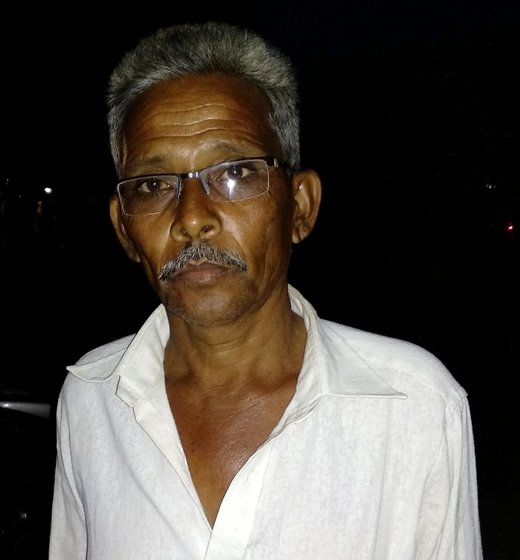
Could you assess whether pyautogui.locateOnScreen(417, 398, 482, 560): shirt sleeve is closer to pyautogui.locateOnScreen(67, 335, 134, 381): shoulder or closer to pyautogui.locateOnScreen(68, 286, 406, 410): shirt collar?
pyautogui.locateOnScreen(68, 286, 406, 410): shirt collar

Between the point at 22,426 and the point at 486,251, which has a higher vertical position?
the point at 486,251

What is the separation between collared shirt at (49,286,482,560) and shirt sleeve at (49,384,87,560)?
0.43 ft

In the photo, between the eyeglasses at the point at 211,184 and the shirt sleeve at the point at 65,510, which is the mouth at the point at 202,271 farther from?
the shirt sleeve at the point at 65,510

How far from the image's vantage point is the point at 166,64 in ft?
6.15

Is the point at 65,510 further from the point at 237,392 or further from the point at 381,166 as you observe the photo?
the point at 381,166

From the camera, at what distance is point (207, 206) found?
1.75 meters

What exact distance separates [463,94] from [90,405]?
9287 mm

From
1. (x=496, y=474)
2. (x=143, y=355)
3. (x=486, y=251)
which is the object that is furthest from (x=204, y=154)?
(x=486, y=251)

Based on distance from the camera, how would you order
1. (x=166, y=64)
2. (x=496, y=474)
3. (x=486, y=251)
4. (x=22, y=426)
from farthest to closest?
(x=486, y=251)
(x=496, y=474)
(x=22, y=426)
(x=166, y=64)

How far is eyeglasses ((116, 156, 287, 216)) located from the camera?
1.76 m

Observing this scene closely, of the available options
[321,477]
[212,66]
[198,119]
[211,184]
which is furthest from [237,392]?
[212,66]

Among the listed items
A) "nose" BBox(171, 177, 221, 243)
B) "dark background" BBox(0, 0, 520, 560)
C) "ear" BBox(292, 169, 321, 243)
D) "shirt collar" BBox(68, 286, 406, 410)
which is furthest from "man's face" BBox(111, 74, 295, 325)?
"dark background" BBox(0, 0, 520, 560)

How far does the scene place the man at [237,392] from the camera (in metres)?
1.65

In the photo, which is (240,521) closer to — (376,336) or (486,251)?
(376,336)
